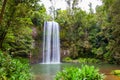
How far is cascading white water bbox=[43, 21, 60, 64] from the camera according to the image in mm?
31739

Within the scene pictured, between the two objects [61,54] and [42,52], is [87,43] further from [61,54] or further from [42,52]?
[42,52]

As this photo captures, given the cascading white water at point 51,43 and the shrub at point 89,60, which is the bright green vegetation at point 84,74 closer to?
the shrub at point 89,60

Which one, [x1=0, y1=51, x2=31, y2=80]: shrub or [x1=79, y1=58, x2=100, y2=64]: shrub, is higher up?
[x1=0, y1=51, x2=31, y2=80]: shrub

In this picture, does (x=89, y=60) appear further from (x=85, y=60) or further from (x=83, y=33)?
(x=83, y=33)

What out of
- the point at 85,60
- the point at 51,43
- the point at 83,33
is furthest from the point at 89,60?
the point at 51,43

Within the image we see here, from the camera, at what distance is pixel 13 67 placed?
9812mm

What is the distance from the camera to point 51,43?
107 ft

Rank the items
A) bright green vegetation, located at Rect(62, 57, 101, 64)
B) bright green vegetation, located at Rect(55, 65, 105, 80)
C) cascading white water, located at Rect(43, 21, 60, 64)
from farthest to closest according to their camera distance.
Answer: cascading white water, located at Rect(43, 21, 60, 64)
bright green vegetation, located at Rect(62, 57, 101, 64)
bright green vegetation, located at Rect(55, 65, 105, 80)

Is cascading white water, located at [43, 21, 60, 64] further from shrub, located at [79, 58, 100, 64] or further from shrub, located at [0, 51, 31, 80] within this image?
shrub, located at [0, 51, 31, 80]

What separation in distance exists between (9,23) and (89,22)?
21650 mm

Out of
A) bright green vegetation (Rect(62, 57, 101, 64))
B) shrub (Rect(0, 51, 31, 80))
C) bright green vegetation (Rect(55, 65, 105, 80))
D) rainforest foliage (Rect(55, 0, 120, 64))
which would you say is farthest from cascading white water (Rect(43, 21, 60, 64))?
bright green vegetation (Rect(55, 65, 105, 80))

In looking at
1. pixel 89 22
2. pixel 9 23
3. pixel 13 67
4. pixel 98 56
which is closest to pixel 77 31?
pixel 89 22

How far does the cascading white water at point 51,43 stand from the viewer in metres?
31.7

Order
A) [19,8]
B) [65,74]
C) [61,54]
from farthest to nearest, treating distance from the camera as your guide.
Answer: [61,54] < [19,8] < [65,74]
